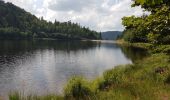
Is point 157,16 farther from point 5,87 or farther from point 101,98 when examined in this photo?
point 5,87

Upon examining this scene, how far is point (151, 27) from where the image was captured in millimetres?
20578

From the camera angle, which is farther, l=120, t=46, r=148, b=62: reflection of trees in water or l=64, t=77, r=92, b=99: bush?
l=120, t=46, r=148, b=62: reflection of trees in water

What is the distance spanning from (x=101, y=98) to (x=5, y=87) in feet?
78.4

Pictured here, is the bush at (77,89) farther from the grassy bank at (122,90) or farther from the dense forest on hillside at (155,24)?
the dense forest on hillside at (155,24)

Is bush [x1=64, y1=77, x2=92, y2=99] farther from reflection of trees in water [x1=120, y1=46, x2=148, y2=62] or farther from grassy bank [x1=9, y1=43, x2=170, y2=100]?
reflection of trees in water [x1=120, y1=46, x2=148, y2=62]

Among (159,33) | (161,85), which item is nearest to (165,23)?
(159,33)

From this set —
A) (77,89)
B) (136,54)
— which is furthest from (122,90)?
(136,54)

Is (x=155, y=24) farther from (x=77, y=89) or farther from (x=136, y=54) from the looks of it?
(x=136, y=54)

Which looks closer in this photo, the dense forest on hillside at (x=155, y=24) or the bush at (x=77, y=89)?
the dense forest on hillside at (x=155, y=24)

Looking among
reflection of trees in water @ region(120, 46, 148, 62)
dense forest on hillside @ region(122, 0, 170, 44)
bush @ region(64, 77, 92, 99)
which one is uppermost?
dense forest on hillside @ region(122, 0, 170, 44)

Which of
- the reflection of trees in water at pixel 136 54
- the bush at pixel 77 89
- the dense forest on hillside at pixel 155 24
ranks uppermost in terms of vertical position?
the dense forest on hillside at pixel 155 24

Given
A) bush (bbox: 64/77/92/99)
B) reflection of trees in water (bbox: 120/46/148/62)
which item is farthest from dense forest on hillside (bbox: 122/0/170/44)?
reflection of trees in water (bbox: 120/46/148/62)

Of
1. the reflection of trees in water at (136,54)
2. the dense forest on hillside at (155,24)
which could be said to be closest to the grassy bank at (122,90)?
the dense forest on hillside at (155,24)

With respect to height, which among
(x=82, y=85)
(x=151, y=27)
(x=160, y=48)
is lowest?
(x=82, y=85)
